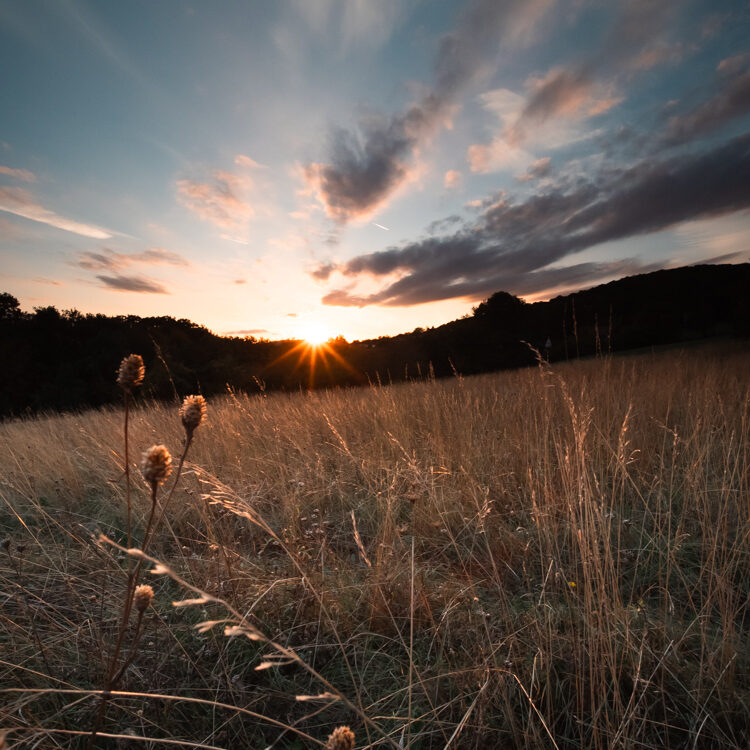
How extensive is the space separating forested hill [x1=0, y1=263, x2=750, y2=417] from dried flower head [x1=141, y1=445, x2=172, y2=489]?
1621 centimetres

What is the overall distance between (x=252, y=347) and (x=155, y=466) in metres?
22.4

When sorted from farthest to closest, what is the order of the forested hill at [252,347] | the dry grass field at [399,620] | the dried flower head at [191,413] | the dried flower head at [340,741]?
1. the forested hill at [252,347]
2. the dry grass field at [399,620]
3. the dried flower head at [191,413]
4. the dried flower head at [340,741]

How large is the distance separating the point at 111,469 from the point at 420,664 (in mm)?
4138

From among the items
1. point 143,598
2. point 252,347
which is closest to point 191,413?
point 143,598

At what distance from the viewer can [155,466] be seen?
851 mm

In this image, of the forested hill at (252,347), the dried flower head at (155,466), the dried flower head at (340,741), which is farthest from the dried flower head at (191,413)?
the forested hill at (252,347)

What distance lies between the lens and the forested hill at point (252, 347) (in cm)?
1806

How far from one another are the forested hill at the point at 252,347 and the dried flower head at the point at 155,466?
16211 mm

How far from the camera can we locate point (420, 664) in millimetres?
1460

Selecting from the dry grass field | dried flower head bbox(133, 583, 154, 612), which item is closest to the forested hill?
the dry grass field

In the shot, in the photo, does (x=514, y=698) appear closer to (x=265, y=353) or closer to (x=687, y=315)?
(x=265, y=353)

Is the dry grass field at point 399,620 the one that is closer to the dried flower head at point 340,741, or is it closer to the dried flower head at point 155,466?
the dried flower head at point 340,741

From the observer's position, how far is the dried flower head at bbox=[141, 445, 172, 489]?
84 centimetres

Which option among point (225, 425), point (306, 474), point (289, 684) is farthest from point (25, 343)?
point (289, 684)
